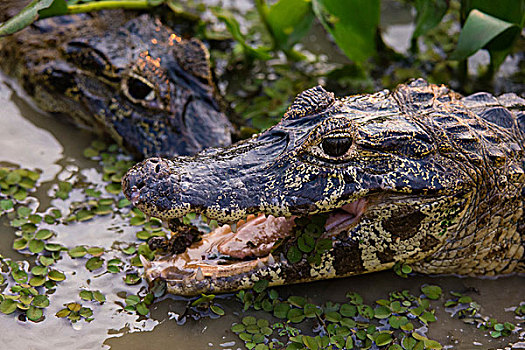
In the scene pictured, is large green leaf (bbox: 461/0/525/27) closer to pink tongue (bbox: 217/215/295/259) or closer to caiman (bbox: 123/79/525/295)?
caiman (bbox: 123/79/525/295)

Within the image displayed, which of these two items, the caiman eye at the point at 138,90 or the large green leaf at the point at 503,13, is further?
the large green leaf at the point at 503,13

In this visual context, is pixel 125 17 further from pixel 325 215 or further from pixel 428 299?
pixel 428 299

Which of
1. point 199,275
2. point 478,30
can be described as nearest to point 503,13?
point 478,30

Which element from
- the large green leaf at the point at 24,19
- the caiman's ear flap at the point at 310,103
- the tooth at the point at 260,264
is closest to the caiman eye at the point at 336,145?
the caiman's ear flap at the point at 310,103

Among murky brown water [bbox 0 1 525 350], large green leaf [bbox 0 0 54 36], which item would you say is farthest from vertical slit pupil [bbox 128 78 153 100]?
large green leaf [bbox 0 0 54 36]

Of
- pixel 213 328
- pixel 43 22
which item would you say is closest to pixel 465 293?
pixel 213 328

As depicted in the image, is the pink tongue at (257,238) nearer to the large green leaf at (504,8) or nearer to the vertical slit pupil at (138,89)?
the vertical slit pupil at (138,89)
